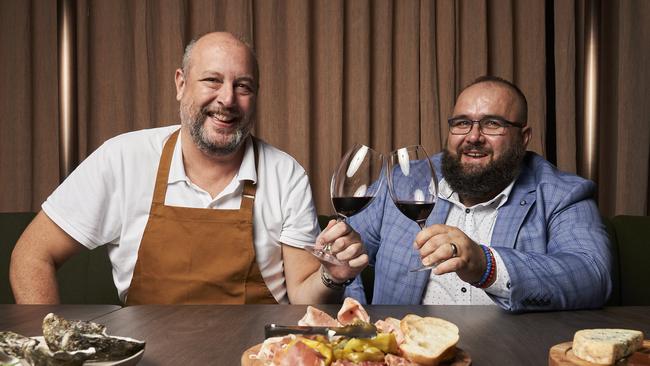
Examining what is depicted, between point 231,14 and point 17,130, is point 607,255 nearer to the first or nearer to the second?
point 231,14

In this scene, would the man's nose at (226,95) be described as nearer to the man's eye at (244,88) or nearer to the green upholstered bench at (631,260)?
the man's eye at (244,88)

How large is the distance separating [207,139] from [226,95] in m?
0.16

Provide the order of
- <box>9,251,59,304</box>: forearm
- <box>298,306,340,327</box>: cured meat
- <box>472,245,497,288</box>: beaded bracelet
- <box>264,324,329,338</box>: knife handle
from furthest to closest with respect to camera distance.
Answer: <box>9,251,59,304</box>: forearm < <box>472,245,497,288</box>: beaded bracelet < <box>298,306,340,327</box>: cured meat < <box>264,324,329,338</box>: knife handle

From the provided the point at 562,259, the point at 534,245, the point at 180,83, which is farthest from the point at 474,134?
the point at 180,83

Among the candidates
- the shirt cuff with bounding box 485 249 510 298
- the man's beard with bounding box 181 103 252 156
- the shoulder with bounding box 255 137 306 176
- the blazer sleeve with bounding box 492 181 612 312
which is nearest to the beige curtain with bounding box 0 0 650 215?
the shoulder with bounding box 255 137 306 176

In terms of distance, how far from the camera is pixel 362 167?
1556 mm

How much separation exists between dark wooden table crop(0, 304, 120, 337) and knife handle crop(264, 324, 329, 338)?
521mm

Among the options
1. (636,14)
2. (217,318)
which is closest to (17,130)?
(217,318)

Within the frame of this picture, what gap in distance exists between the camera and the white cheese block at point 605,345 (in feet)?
3.23

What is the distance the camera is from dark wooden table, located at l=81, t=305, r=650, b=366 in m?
1.19

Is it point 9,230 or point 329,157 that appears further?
point 329,157

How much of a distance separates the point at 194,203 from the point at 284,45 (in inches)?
52.2

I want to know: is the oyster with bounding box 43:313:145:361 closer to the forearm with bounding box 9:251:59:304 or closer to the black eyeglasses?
the forearm with bounding box 9:251:59:304

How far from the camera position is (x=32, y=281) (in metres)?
2.08
